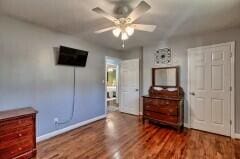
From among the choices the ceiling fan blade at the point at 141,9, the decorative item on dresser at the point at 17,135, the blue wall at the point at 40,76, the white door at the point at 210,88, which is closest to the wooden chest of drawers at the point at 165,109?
the white door at the point at 210,88

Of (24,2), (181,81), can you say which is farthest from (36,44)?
(181,81)

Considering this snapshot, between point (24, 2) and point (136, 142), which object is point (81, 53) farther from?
point (136, 142)

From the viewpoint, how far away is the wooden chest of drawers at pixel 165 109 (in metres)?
3.58

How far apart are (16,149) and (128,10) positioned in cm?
267

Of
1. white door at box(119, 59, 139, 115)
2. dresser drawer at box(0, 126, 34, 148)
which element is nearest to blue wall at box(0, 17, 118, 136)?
dresser drawer at box(0, 126, 34, 148)

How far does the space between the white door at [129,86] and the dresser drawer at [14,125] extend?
3.38m

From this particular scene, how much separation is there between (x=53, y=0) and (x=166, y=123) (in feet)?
11.4

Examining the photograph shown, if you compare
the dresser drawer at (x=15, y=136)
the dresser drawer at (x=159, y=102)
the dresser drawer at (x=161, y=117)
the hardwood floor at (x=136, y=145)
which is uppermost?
the dresser drawer at (x=159, y=102)

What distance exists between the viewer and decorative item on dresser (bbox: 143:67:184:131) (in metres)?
3.61

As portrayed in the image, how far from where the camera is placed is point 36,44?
2.98 m

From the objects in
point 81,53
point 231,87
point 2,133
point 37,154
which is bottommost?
point 37,154

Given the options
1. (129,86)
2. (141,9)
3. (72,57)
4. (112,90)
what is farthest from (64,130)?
(112,90)

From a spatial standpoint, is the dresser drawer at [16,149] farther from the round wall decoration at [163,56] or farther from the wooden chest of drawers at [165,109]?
the round wall decoration at [163,56]

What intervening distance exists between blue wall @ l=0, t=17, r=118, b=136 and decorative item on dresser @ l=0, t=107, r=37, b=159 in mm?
482
